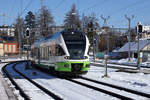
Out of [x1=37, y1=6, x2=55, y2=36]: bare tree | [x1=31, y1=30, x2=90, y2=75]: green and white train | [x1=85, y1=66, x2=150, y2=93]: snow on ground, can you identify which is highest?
[x1=37, y1=6, x2=55, y2=36]: bare tree

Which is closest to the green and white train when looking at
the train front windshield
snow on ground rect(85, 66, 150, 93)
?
the train front windshield

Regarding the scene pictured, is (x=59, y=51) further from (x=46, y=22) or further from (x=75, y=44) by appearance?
(x=46, y=22)

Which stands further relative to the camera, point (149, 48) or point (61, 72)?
point (149, 48)

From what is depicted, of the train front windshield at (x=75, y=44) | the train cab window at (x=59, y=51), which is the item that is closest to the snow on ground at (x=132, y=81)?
the train front windshield at (x=75, y=44)

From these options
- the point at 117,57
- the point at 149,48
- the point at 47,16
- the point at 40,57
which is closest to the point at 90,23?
the point at 47,16

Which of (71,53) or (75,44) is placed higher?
(75,44)

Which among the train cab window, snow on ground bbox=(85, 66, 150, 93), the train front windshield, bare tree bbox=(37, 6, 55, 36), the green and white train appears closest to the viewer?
snow on ground bbox=(85, 66, 150, 93)

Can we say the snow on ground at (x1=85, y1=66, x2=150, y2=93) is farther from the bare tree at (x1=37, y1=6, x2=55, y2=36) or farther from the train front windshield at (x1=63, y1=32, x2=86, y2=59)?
the bare tree at (x1=37, y1=6, x2=55, y2=36)

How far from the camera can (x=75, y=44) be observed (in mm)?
17938

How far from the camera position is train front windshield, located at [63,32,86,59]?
17.7 metres

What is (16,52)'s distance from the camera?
9269 centimetres

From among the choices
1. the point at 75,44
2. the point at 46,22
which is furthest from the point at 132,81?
the point at 46,22

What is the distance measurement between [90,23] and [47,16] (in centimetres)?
1529

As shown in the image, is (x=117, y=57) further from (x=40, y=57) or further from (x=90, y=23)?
(x=40, y=57)
